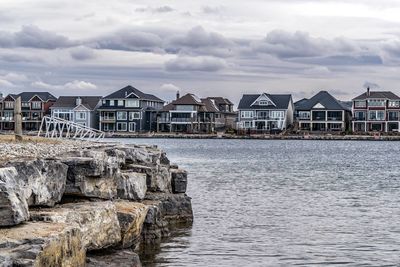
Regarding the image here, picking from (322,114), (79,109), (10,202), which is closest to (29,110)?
(79,109)

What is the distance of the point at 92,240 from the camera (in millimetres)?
14453

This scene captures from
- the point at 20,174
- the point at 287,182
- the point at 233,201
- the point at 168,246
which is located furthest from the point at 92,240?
the point at 287,182

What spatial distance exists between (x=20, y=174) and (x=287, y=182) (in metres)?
35.0

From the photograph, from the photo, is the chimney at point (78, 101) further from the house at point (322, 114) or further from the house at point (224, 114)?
the house at point (322, 114)

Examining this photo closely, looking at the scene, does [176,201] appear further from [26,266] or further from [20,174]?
[26,266]

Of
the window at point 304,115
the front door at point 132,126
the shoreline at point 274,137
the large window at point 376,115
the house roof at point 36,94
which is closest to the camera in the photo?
the shoreline at point 274,137

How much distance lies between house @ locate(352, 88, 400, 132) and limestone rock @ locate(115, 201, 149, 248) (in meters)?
133

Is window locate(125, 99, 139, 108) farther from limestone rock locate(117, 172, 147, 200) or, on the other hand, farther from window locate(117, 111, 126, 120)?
limestone rock locate(117, 172, 147, 200)

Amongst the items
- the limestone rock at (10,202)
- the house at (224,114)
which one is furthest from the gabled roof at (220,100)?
the limestone rock at (10,202)

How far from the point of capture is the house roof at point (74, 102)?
150375 millimetres

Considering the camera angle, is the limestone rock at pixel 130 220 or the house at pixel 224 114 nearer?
the limestone rock at pixel 130 220

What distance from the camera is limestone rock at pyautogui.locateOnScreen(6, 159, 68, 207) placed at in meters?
13.6

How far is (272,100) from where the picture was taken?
485ft

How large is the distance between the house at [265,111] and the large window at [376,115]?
54.8ft
